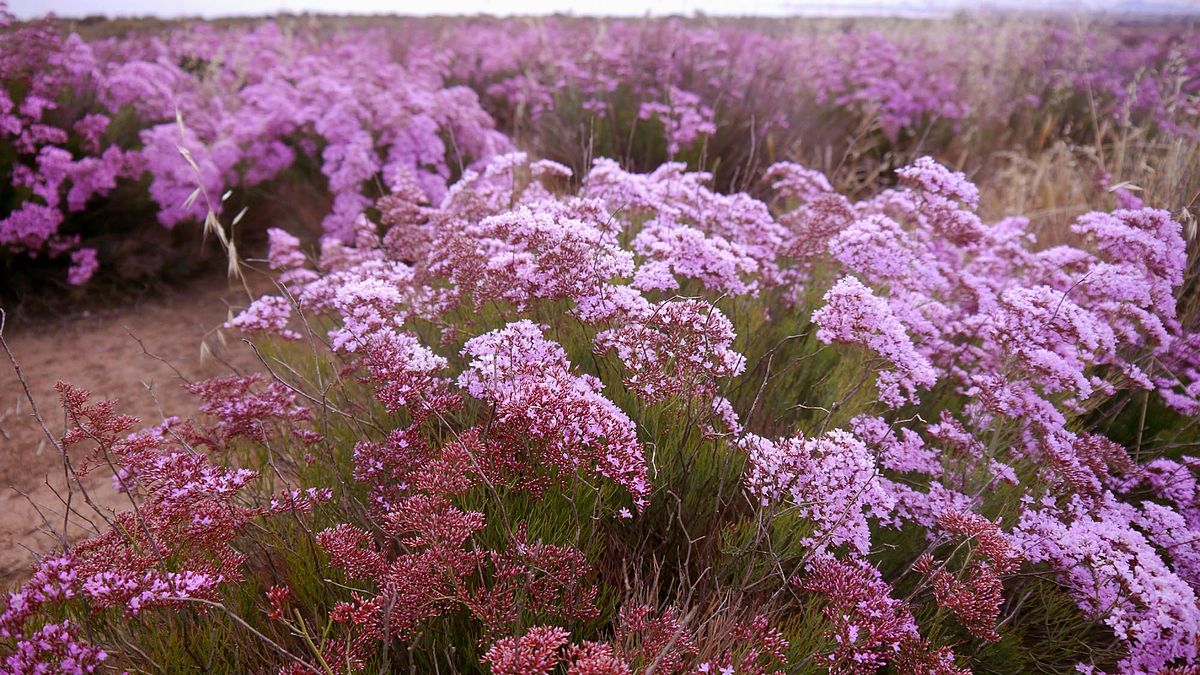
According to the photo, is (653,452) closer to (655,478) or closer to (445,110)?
(655,478)

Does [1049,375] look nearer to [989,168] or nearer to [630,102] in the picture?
[630,102]

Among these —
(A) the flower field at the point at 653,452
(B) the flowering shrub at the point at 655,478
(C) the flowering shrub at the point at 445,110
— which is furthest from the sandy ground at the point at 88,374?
(B) the flowering shrub at the point at 655,478

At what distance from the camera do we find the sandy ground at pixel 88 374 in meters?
3.82

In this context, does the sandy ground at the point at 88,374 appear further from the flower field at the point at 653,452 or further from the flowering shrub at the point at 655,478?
the flowering shrub at the point at 655,478

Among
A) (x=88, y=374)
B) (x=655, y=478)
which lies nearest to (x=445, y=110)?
(x=88, y=374)

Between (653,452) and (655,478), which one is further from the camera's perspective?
(655,478)

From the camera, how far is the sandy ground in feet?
12.5

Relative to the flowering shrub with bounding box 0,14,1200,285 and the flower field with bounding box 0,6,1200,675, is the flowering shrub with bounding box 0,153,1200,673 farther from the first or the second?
the flowering shrub with bounding box 0,14,1200,285

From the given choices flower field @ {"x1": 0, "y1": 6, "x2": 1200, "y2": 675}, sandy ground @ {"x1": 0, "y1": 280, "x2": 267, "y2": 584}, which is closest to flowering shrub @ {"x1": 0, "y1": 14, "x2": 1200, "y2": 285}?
flower field @ {"x1": 0, "y1": 6, "x2": 1200, "y2": 675}

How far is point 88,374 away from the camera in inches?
204

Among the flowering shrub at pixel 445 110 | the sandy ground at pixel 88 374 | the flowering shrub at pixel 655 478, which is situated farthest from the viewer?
the flowering shrub at pixel 445 110

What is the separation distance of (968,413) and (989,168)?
293 inches

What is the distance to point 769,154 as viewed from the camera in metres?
7.65

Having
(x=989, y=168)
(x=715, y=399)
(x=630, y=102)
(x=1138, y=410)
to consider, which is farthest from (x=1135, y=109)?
(x=715, y=399)
